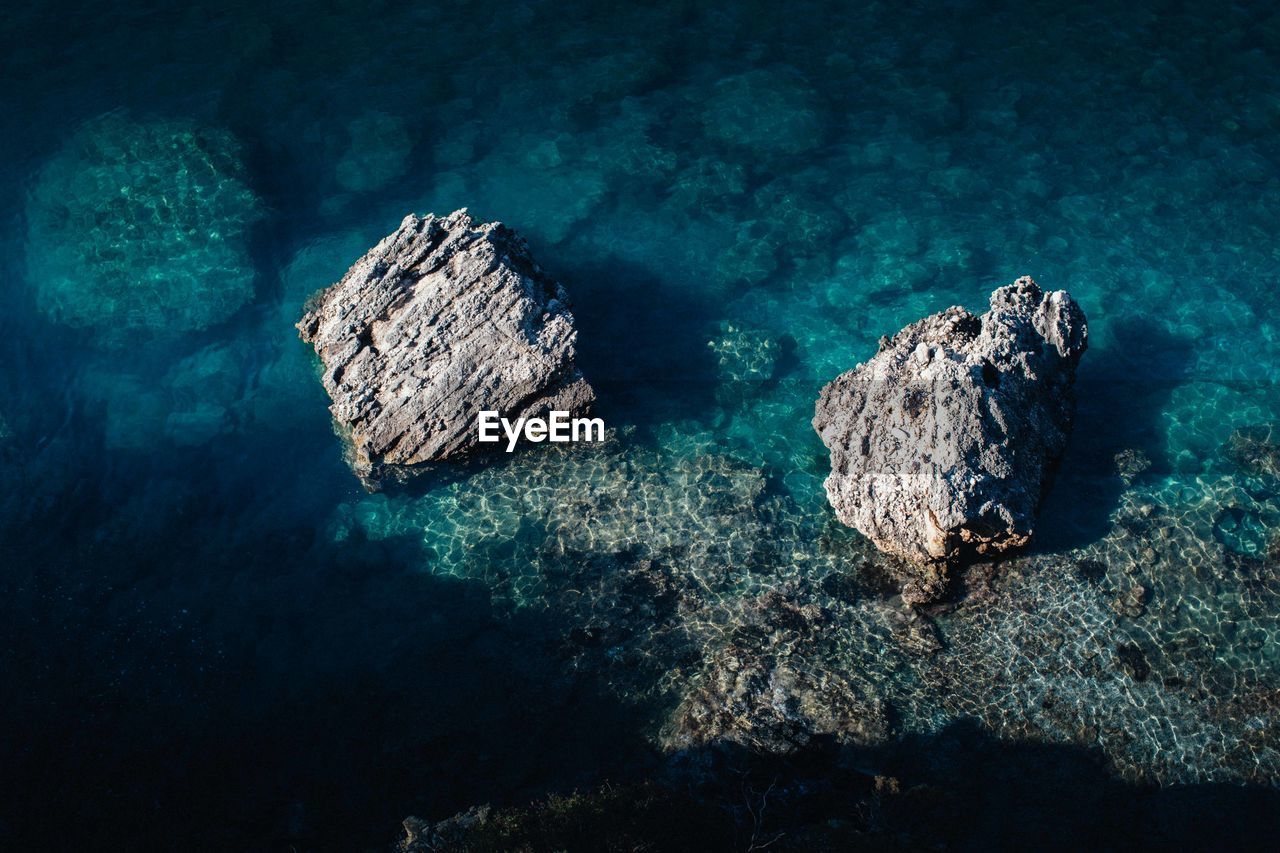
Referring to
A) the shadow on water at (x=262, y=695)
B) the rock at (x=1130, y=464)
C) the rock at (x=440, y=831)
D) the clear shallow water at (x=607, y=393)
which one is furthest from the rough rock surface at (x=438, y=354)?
the rock at (x=1130, y=464)

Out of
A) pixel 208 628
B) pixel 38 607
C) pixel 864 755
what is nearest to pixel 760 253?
pixel 864 755

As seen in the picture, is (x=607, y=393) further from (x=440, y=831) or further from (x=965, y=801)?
(x=965, y=801)

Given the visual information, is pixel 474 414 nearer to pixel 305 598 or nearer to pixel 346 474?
pixel 346 474

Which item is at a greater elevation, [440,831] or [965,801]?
[440,831]

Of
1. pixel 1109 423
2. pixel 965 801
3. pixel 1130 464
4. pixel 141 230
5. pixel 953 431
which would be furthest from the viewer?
pixel 141 230

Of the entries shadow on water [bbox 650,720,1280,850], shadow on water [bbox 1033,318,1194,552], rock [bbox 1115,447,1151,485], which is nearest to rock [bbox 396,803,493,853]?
shadow on water [bbox 650,720,1280,850]

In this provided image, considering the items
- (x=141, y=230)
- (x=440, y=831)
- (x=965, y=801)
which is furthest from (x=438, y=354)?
(x=965, y=801)

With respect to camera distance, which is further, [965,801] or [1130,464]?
[1130,464]

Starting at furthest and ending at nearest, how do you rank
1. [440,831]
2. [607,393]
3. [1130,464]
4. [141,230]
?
[141,230], [607,393], [1130,464], [440,831]
